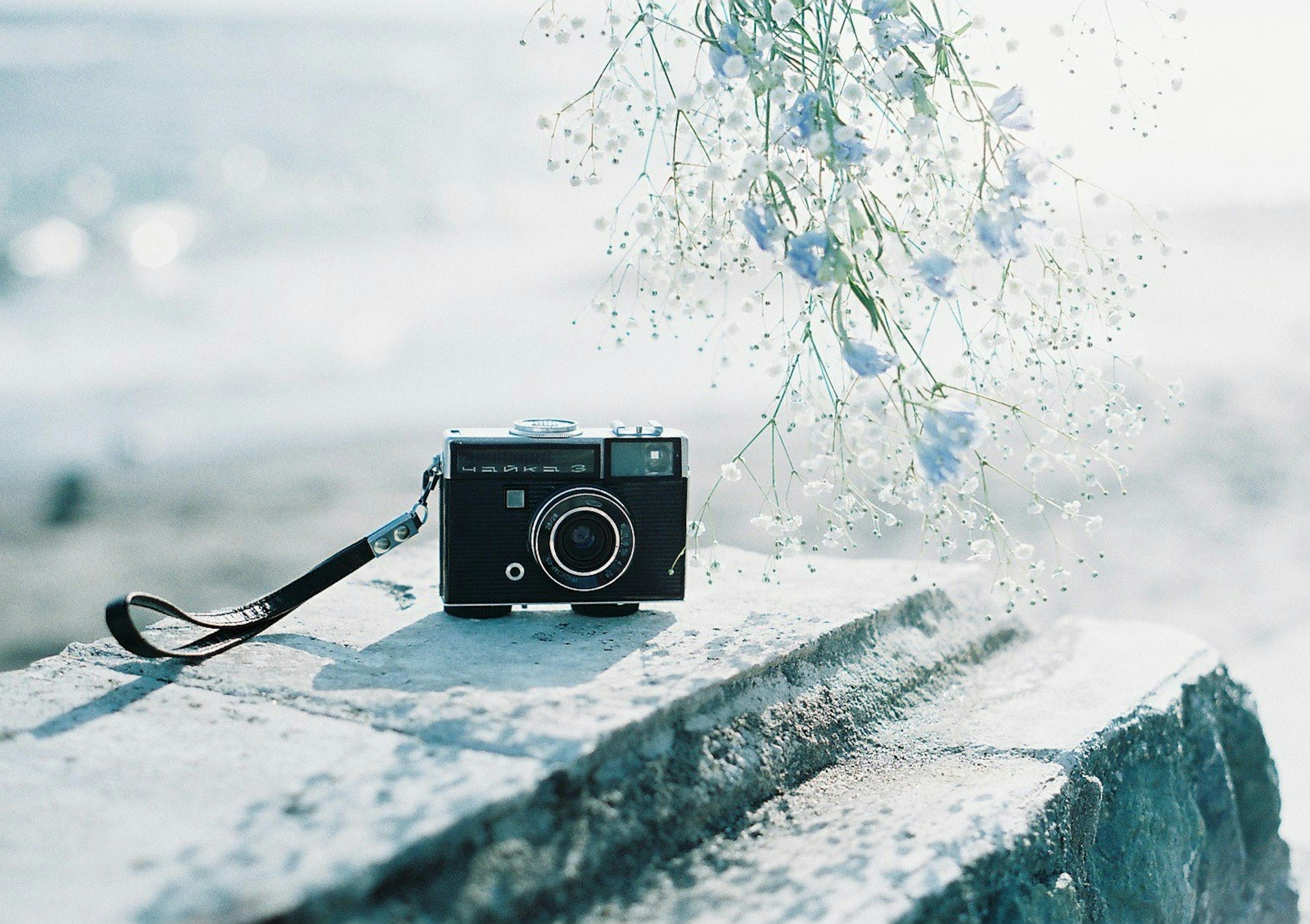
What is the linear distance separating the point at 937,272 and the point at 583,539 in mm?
606

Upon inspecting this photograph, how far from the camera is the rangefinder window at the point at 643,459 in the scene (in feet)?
5.10

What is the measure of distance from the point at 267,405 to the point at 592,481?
529 cm

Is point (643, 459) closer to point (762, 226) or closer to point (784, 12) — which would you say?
point (762, 226)

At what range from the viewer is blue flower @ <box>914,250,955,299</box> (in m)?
1.19

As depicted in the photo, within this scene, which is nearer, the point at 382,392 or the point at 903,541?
the point at 903,541

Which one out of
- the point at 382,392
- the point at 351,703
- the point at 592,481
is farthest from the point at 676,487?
the point at 382,392

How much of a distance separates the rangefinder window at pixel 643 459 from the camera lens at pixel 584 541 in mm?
65

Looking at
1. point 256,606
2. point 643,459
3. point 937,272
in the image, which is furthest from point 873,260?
point 256,606

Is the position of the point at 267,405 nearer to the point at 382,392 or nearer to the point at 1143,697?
the point at 382,392

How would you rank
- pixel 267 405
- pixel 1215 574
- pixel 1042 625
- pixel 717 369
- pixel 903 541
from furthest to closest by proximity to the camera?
pixel 267 405 → pixel 903 541 → pixel 1215 574 → pixel 1042 625 → pixel 717 369

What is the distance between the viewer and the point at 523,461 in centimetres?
154

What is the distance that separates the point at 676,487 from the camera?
5.15 feet

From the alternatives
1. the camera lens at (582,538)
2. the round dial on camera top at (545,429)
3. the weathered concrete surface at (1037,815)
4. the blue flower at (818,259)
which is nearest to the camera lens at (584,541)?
the camera lens at (582,538)

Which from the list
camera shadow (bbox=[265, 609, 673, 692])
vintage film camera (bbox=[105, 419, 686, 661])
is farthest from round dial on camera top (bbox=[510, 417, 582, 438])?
camera shadow (bbox=[265, 609, 673, 692])
